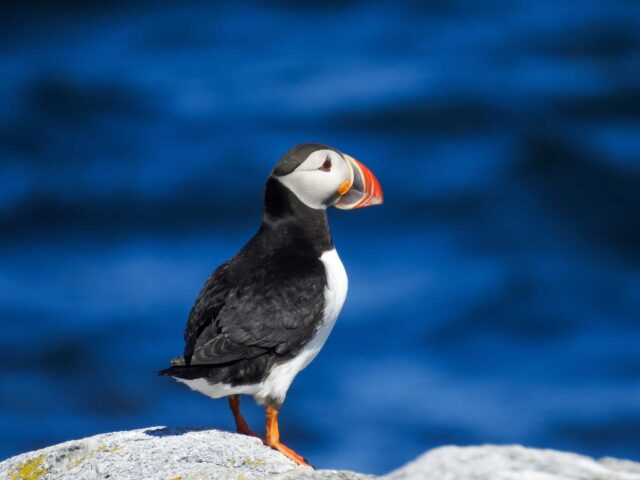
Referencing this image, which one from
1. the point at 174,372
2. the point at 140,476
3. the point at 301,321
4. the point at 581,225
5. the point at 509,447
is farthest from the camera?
the point at 581,225

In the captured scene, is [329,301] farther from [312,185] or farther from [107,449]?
[107,449]

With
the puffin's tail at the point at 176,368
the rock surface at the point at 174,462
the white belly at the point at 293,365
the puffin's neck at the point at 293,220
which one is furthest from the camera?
the puffin's neck at the point at 293,220

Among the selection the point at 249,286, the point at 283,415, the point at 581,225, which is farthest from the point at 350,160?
the point at 581,225

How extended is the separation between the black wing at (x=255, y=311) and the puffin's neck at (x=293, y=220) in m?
0.23

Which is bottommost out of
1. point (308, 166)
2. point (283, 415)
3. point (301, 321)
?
point (301, 321)

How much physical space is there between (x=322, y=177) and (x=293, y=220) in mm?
313

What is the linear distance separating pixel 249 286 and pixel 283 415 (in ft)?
27.2

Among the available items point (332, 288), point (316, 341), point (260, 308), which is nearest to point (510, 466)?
point (316, 341)

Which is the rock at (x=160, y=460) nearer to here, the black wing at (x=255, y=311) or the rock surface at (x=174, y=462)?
the rock surface at (x=174, y=462)

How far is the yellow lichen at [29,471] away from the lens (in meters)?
5.29

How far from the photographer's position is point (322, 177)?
22.3 feet

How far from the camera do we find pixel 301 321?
6.34 meters

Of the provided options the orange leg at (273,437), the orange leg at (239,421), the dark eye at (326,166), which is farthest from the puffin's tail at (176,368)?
the dark eye at (326,166)

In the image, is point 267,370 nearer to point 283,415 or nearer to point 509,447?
point 509,447
